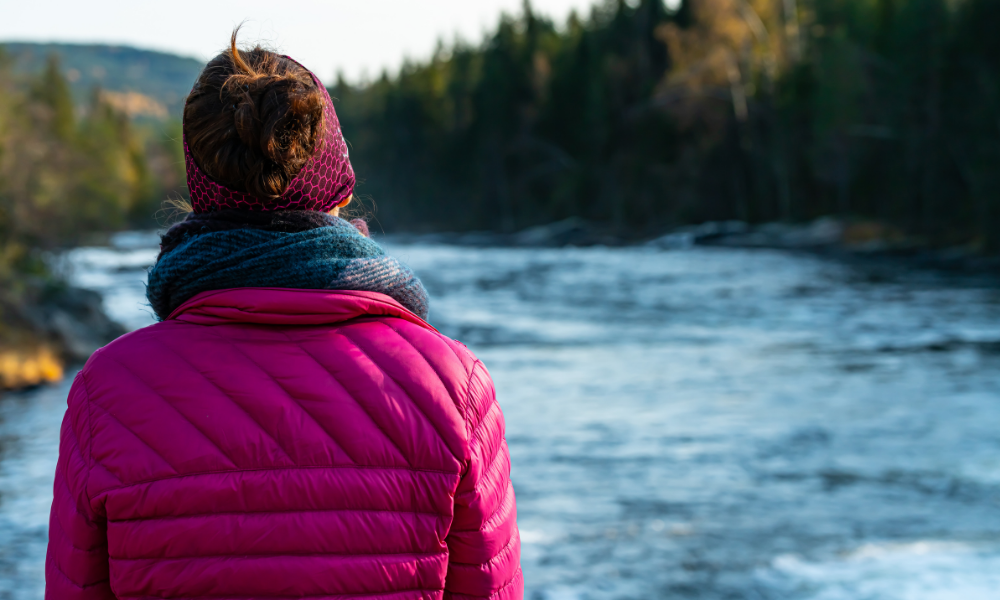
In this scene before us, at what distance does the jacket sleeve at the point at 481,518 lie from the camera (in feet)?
4.24

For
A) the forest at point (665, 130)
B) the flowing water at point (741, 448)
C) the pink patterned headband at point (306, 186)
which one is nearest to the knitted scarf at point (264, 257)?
the pink patterned headband at point (306, 186)

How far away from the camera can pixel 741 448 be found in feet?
27.0

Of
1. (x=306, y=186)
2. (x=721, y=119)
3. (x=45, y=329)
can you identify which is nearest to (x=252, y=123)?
(x=306, y=186)

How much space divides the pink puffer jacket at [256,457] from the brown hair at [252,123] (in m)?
0.18

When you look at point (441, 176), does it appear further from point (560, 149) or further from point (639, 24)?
point (639, 24)

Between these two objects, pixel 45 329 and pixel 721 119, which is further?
pixel 721 119

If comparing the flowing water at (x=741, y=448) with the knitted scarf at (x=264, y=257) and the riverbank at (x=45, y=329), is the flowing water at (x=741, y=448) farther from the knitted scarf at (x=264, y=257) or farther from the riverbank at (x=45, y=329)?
the knitted scarf at (x=264, y=257)

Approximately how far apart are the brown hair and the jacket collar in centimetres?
16

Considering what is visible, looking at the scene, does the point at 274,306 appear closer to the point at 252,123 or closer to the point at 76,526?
the point at 252,123

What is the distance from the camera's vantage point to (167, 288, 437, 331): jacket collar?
1199 millimetres

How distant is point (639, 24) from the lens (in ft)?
164

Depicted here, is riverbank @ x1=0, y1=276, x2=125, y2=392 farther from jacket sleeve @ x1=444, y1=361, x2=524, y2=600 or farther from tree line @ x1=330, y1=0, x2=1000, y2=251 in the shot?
tree line @ x1=330, y1=0, x2=1000, y2=251

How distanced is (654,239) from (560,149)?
1576 centimetres

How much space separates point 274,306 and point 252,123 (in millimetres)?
268
